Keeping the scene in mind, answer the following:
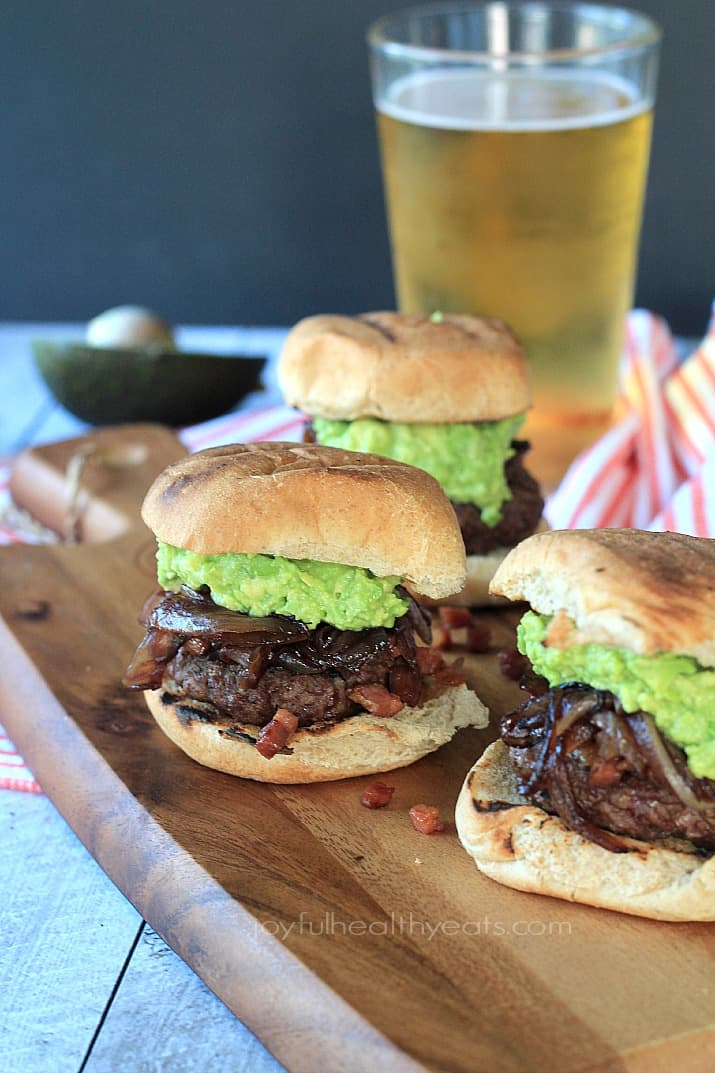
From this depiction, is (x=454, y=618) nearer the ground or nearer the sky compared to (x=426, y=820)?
nearer the ground

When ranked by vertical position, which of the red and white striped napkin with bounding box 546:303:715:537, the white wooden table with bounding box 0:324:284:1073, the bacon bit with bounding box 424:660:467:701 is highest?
the bacon bit with bounding box 424:660:467:701

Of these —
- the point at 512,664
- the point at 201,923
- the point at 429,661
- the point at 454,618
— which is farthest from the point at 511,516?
the point at 201,923

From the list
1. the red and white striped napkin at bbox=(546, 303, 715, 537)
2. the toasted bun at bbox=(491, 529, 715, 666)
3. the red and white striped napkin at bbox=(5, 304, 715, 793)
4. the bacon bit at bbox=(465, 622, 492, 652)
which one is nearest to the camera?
the toasted bun at bbox=(491, 529, 715, 666)

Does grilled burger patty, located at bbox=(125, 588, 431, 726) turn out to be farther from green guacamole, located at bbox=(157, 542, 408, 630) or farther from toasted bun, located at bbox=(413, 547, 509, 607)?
toasted bun, located at bbox=(413, 547, 509, 607)

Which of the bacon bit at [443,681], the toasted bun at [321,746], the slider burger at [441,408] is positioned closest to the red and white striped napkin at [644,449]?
the slider burger at [441,408]

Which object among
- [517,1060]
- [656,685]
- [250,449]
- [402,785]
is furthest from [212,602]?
[517,1060]

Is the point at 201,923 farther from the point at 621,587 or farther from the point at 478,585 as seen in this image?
the point at 478,585

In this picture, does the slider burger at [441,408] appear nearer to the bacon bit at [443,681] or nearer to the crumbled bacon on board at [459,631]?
the crumbled bacon on board at [459,631]

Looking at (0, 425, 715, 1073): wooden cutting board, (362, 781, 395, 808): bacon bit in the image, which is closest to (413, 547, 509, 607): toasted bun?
(0, 425, 715, 1073): wooden cutting board
